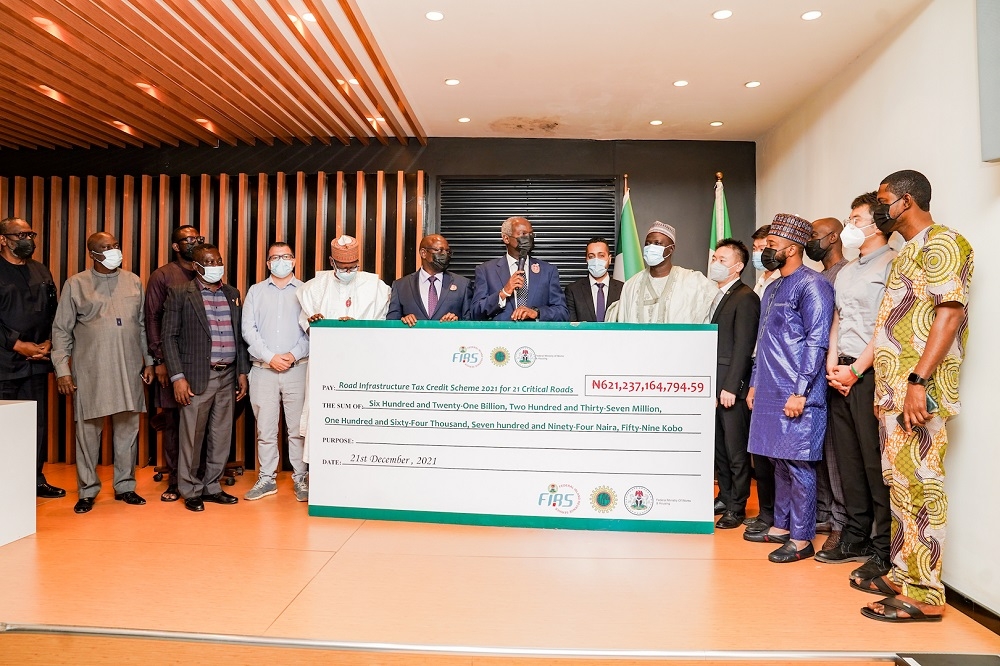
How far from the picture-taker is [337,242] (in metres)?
4.34

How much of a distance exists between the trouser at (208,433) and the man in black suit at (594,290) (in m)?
2.47

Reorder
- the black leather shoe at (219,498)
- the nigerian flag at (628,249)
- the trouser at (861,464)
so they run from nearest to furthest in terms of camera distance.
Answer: the trouser at (861,464) < the black leather shoe at (219,498) < the nigerian flag at (628,249)

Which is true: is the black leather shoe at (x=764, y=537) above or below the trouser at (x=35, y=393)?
below

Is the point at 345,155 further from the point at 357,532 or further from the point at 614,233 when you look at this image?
the point at 357,532

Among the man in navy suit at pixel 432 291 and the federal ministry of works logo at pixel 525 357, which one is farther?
the man in navy suit at pixel 432 291

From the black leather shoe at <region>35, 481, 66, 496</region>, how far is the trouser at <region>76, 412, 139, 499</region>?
0.48 m

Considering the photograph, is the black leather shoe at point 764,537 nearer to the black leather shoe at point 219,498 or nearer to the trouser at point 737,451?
the trouser at point 737,451

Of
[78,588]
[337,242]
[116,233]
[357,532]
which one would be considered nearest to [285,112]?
[337,242]

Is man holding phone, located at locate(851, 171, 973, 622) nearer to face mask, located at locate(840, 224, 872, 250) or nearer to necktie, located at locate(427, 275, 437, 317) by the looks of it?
face mask, located at locate(840, 224, 872, 250)

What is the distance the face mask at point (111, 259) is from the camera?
4.14 metres

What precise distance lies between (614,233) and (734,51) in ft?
6.97

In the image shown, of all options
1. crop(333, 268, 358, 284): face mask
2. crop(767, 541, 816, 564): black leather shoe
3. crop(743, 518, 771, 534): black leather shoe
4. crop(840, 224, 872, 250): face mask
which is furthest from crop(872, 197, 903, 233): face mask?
crop(333, 268, 358, 284): face mask

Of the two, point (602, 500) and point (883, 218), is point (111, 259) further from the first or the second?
point (883, 218)

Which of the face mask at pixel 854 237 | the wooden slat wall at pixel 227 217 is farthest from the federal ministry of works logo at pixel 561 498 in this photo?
the wooden slat wall at pixel 227 217
